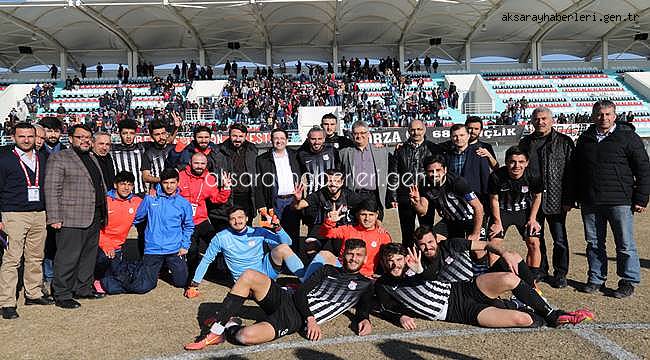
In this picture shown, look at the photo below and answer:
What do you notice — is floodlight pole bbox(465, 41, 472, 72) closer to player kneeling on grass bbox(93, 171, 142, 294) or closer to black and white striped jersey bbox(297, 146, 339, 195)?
black and white striped jersey bbox(297, 146, 339, 195)

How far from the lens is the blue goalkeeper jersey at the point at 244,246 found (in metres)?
4.75

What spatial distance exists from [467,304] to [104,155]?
171 inches

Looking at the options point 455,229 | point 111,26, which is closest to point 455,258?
point 455,229

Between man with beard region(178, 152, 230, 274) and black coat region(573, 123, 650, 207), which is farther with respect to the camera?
man with beard region(178, 152, 230, 274)

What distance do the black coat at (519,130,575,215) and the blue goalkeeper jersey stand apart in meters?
2.73

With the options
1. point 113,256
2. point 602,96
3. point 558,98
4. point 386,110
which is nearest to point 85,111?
point 386,110

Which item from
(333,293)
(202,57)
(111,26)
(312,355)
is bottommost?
(312,355)

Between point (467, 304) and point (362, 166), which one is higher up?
point (362, 166)

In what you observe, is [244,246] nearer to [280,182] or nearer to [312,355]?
[280,182]

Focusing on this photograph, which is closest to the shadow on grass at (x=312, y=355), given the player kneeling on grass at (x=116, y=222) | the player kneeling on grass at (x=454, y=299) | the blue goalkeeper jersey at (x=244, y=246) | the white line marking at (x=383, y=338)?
the white line marking at (x=383, y=338)

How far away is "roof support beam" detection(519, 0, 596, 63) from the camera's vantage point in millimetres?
29900

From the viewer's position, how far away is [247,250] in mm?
4848

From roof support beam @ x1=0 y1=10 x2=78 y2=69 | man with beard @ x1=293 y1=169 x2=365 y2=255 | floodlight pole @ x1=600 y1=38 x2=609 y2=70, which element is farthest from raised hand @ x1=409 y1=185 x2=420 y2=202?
floodlight pole @ x1=600 y1=38 x2=609 y2=70

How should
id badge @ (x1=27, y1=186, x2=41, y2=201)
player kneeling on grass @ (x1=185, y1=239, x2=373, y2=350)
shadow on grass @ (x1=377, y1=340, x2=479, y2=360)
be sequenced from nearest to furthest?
shadow on grass @ (x1=377, y1=340, x2=479, y2=360)
player kneeling on grass @ (x1=185, y1=239, x2=373, y2=350)
id badge @ (x1=27, y1=186, x2=41, y2=201)
